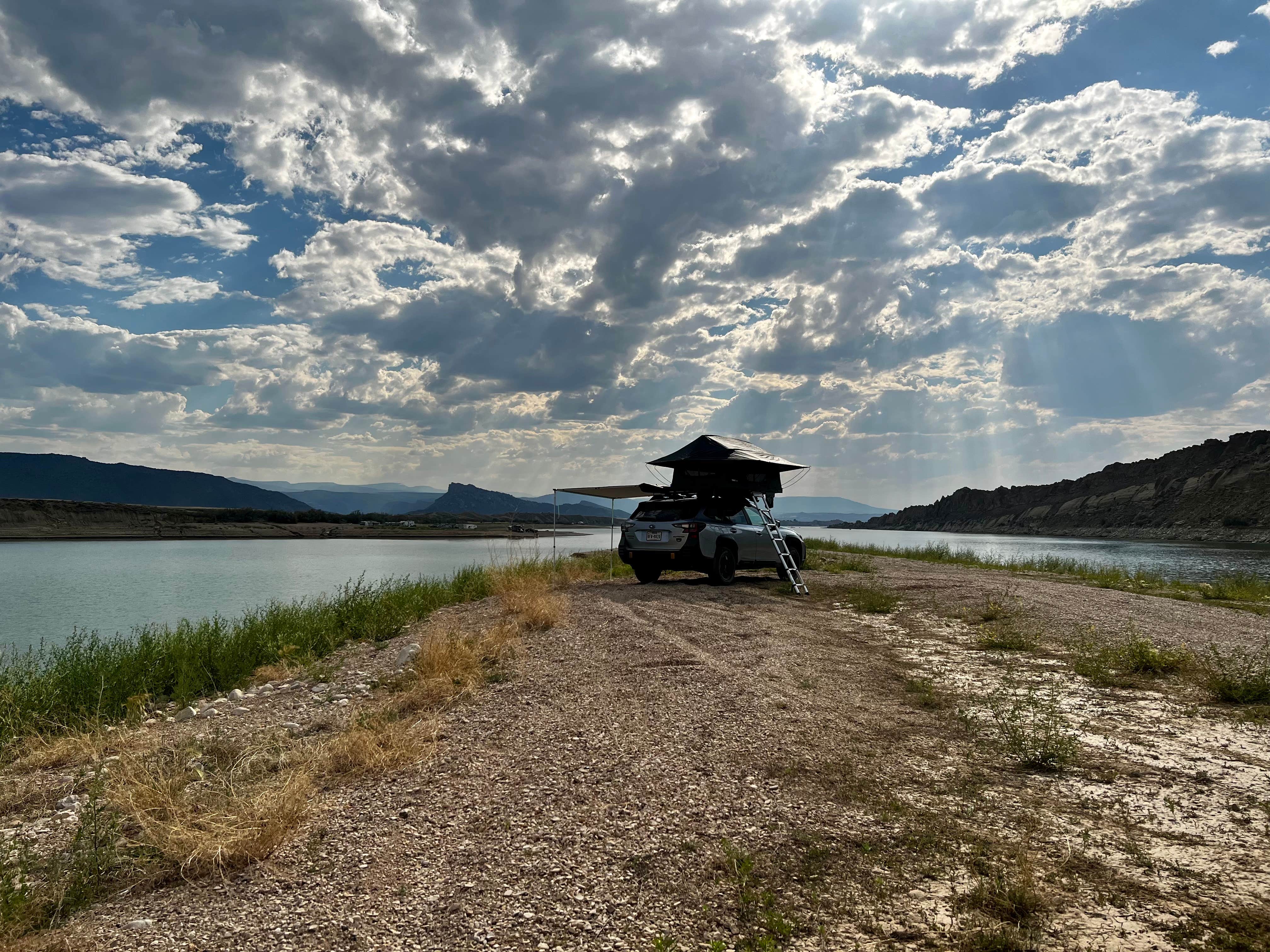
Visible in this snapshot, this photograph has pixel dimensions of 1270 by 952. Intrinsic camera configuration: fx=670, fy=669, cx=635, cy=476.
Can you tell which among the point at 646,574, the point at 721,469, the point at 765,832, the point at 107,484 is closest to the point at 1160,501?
the point at 721,469

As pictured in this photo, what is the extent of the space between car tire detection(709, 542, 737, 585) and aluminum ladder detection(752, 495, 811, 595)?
122cm

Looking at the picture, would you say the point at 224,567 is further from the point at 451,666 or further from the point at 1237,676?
→ the point at 1237,676

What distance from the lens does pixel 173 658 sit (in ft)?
33.9

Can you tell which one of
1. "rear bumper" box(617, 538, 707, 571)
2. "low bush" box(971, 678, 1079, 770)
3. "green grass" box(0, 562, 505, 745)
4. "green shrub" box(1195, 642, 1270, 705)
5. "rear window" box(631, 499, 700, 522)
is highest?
"rear window" box(631, 499, 700, 522)

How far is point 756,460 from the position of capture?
712 inches

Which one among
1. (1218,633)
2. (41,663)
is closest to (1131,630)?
(1218,633)

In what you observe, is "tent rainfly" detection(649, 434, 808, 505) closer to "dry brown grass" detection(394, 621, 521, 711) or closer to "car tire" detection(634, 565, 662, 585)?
"car tire" detection(634, 565, 662, 585)

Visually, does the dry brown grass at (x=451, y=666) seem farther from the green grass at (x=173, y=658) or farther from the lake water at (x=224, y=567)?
the lake water at (x=224, y=567)

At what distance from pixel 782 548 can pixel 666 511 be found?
10.4ft

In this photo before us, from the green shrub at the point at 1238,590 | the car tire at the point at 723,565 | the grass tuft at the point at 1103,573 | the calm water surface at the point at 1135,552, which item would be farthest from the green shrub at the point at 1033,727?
the calm water surface at the point at 1135,552

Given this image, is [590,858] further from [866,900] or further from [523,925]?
[866,900]

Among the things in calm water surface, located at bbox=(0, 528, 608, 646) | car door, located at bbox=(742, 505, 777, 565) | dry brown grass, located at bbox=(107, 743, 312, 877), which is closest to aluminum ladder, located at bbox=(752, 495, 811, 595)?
car door, located at bbox=(742, 505, 777, 565)

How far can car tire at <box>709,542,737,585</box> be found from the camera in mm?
15555

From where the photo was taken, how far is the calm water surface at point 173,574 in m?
18.3
